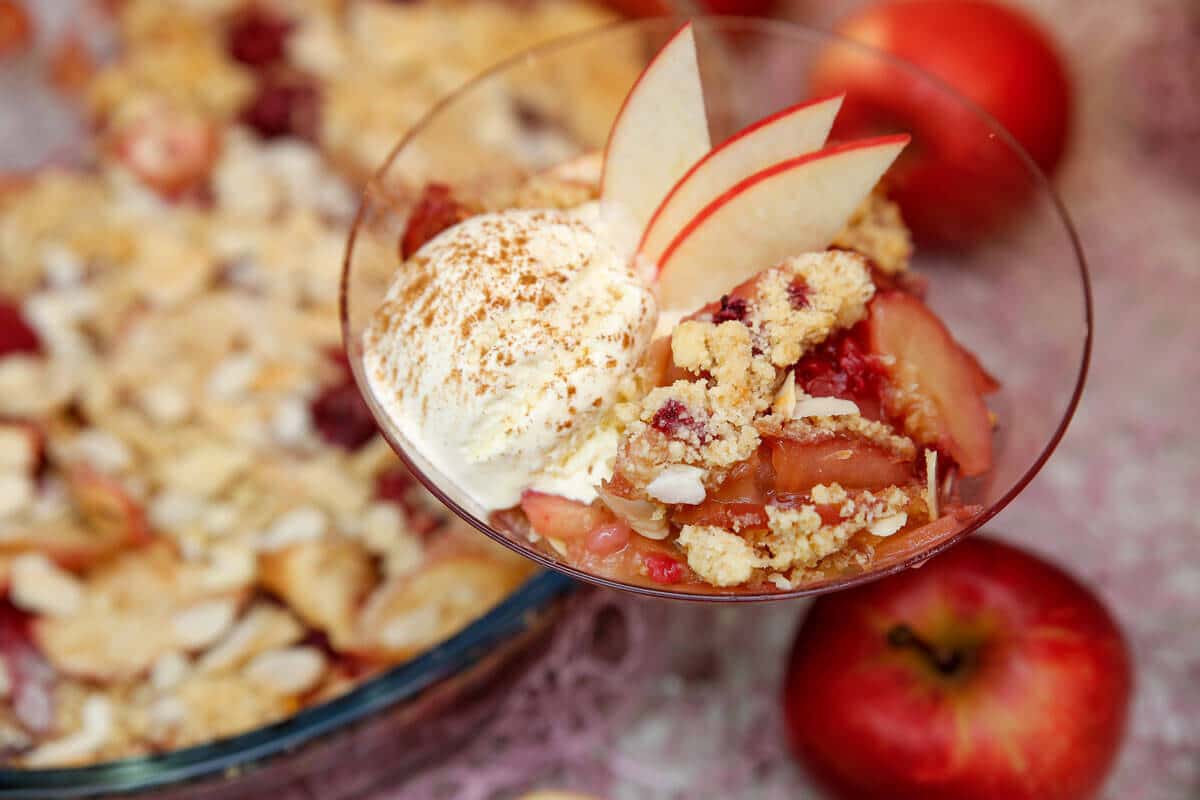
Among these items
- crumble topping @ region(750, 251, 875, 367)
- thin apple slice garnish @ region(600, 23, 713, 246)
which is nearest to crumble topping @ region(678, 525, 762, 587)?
crumble topping @ region(750, 251, 875, 367)

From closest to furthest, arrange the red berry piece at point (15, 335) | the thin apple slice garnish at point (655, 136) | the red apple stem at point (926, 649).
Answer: the thin apple slice garnish at point (655, 136)
the red apple stem at point (926, 649)
the red berry piece at point (15, 335)

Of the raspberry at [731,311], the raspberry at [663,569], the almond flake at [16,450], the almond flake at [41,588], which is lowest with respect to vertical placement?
the almond flake at [41,588]

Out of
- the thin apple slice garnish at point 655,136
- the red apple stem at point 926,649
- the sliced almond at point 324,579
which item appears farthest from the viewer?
the sliced almond at point 324,579

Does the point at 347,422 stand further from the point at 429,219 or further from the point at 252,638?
the point at 429,219

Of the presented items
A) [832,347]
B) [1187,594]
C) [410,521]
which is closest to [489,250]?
[832,347]

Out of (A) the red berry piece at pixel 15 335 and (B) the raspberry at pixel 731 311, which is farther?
(A) the red berry piece at pixel 15 335

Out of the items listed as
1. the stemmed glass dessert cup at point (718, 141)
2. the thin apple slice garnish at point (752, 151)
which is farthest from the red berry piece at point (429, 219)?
the thin apple slice garnish at point (752, 151)

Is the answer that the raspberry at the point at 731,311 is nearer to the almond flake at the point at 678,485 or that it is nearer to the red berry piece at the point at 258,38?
the almond flake at the point at 678,485
